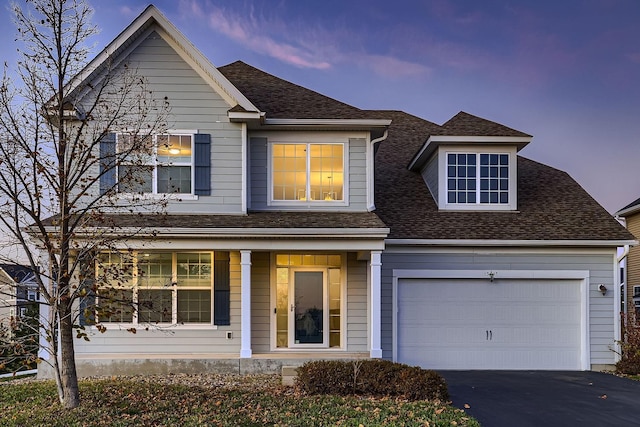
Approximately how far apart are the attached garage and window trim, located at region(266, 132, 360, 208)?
8.71 ft

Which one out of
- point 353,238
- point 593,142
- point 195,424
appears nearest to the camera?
point 195,424

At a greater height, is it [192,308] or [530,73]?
[530,73]

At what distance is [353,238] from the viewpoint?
34.1 feet

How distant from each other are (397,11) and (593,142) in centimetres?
909

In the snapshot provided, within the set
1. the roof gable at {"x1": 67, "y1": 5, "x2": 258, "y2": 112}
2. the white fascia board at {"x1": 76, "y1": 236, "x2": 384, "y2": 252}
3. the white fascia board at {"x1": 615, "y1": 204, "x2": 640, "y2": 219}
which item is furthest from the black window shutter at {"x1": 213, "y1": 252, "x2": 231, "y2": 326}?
the white fascia board at {"x1": 615, "y1": 204, "x2": 640, "y2": 219}

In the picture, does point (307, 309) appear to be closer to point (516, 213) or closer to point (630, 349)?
point (516, 213)

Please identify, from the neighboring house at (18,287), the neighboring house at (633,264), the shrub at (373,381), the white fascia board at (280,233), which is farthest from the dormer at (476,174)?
the neighboring house at (18,287)

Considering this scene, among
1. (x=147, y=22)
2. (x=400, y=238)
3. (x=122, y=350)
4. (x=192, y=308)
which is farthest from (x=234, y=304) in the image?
(x=147, y=22)

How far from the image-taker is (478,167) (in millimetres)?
12906

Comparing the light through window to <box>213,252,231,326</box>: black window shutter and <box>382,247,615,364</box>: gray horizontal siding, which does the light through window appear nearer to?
<box>213,252,231,326</box>: black window shutter

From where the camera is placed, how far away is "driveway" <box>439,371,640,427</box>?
7414 mm

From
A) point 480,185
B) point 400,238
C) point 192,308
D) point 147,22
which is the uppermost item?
point 147,22

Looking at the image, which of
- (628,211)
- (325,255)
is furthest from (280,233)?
(628,211)

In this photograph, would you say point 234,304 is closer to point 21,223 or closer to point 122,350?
point 122,350
